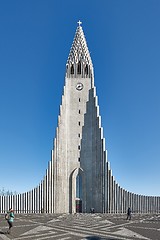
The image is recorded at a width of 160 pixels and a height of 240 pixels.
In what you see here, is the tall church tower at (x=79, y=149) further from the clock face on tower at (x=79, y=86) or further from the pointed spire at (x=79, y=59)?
the pointed spire at (x=79, y=59)

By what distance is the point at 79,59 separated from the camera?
6334 centimetres

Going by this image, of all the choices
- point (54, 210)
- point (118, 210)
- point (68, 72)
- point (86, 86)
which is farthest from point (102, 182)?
point (68, 72)

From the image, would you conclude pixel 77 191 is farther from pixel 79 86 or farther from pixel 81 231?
pixel 81 231

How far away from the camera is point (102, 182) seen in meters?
52.9

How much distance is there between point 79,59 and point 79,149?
72.3 feet

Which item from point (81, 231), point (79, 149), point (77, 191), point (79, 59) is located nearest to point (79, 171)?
point (77, 191)

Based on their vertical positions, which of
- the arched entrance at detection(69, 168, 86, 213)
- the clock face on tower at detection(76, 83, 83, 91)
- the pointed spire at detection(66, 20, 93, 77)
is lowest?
the arched entrance at detection(69, 168, 86, 213)

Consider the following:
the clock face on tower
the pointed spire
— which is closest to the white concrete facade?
the clock face on tower

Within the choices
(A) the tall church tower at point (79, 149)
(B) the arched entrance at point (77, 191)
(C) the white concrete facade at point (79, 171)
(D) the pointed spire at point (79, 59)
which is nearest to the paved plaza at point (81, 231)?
(C) the white concrete facade at point (79, 171)

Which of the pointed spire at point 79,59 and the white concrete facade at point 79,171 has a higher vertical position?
the pointed spire at point 79,59

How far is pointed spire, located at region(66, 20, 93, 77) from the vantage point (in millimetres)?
62031

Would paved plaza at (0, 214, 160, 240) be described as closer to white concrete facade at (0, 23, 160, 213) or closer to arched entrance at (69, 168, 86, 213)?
white concrete facade at (0, 23, 160, 213)

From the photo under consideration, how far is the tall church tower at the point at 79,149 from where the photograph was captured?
53.6m

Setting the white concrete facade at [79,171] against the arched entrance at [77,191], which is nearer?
the white concrete facade at [79,171]
